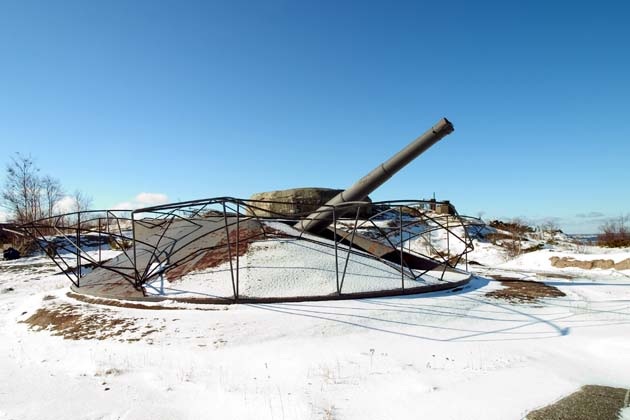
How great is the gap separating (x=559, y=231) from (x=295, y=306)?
1743 inches

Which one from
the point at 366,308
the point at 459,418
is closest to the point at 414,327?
the point at 366,308

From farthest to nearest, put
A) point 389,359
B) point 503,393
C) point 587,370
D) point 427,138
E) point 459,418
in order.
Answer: point 427,138
point 389,359
point 587,370
point 503,393
point 459,418

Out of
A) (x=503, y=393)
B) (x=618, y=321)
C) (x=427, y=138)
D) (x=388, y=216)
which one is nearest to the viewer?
(x=503, y=393)

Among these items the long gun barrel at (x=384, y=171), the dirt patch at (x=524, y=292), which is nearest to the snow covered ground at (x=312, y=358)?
the dirt patch at (x=524, y=292)

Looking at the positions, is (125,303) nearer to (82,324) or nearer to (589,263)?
(82,324)

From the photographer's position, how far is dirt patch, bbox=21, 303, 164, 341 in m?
5.84

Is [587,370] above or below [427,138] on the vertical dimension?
below

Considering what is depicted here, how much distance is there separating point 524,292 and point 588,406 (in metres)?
5.91

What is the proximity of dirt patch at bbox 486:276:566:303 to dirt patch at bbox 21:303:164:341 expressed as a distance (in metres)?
6.89

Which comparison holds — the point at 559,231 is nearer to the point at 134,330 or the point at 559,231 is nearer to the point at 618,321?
the point at 618,321

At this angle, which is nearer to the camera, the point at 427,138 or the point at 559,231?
the point at 427,138

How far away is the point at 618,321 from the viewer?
653 cm

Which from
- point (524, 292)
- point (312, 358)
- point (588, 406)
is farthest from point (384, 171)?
point (588, 406)

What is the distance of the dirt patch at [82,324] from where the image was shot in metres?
5.84
